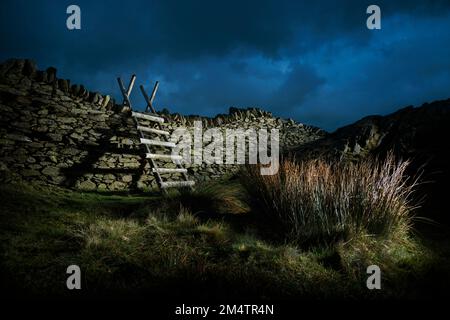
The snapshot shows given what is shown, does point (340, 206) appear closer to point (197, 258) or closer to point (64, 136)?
point (197, 258)

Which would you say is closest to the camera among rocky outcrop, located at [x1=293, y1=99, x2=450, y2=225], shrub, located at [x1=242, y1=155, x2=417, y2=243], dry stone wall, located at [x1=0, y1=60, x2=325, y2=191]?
shrub, located at [x1=242, y1=155, x2=417, y2=243]

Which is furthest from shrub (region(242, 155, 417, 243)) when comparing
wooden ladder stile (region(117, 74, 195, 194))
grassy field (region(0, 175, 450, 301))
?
wooden ladder stile (region(117, 74, 195, 194))

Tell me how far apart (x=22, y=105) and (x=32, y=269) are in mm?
6784

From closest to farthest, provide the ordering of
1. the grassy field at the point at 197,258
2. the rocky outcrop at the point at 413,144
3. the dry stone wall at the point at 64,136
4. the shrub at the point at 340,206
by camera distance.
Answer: the grassy field at the point at 197,258 < the shrub at the point at 340,206 < the rocky outcrop at the point at 413,144 < the dry stone wall at the point at 64,136

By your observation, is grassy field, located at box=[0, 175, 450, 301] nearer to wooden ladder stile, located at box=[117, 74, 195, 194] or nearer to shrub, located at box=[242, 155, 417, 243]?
shrub, located at box=[242, 155, 417, 243]

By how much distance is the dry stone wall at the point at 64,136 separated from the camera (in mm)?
7473

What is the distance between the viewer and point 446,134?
654 centimetres

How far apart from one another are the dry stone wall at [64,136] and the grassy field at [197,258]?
2793 millimetres

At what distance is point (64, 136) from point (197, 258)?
261 inches

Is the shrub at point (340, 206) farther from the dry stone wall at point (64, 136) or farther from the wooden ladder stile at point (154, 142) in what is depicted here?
the dry stone wall at point (64, 136)

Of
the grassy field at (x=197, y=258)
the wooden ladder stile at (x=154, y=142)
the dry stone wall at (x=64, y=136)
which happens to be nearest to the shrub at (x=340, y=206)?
the grassy field at (x=197, y=258)

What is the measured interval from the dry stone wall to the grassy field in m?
2.79

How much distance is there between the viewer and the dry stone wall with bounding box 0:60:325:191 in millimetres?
7473

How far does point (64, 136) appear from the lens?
829 centimetres
